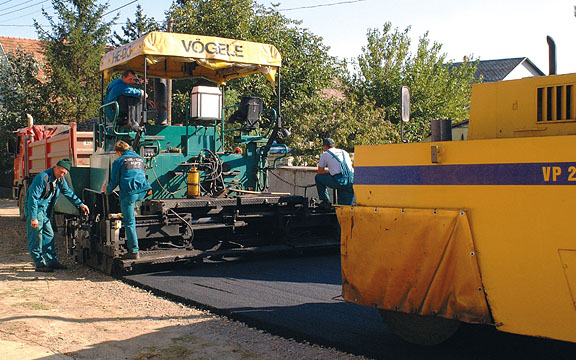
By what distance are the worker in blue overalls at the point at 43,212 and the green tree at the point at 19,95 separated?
1656 centimetres

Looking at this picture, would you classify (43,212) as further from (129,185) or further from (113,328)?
(113,328)

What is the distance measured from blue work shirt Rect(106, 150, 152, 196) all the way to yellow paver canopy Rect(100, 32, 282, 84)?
138 centimetres

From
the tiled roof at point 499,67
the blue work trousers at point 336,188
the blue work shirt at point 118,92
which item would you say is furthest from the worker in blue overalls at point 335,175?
the tiled roof at point 499,67

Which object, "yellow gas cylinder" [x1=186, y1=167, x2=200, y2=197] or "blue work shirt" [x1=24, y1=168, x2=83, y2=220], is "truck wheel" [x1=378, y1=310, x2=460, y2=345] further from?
"blue work shirt" [x1=24, y1=168, x2=83, y2=220]

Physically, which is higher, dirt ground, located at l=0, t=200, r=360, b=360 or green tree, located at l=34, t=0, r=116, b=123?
green tree, located at l=34, t=0, r=116, b=123

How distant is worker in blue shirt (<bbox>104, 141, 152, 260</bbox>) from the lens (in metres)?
8.07

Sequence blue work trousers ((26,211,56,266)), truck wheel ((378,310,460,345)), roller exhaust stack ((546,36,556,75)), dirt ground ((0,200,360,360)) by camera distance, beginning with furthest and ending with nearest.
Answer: blue work trousers ((26,211,56,266)), dirt ground ((0,200,360,360)), truck wheel ((378,310,460,345)), roller exhaust stack ((546,36,556,75))

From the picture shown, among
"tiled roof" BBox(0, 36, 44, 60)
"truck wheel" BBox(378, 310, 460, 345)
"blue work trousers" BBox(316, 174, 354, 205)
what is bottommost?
"truck wheel" BBox(378, 310, 460, 345)

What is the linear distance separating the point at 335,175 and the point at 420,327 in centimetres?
510

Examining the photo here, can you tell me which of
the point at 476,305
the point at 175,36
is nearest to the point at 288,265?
the point at 175,36

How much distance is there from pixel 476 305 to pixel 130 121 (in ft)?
19.3

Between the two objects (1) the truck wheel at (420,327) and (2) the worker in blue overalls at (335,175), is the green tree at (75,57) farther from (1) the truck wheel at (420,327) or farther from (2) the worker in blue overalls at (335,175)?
(1) the truck wheel at (420,327)

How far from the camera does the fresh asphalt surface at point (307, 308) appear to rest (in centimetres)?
487

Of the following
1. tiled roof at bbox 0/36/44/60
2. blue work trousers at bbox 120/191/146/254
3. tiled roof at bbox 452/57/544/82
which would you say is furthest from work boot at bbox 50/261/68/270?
tiled roof at bbox 452/57/544/82
